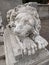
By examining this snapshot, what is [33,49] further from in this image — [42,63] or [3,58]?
[3,58]

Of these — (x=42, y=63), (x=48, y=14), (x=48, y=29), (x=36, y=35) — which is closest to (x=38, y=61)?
(x=42, y=63)

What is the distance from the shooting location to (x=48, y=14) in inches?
115

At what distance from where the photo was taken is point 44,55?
0.90 metres

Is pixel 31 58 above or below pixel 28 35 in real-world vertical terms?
below

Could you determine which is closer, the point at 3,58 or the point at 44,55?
the point at 44,55

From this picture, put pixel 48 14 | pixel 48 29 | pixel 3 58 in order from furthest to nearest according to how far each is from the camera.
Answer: pixel 48 14
pixel 48 29
pixel 3 58

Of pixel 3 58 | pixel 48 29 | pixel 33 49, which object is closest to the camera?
pixel 33 49

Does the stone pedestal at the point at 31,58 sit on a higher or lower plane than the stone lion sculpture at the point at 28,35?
lower

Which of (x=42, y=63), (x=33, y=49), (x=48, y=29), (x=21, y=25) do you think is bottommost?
(x=48, y=29)

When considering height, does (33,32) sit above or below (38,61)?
above

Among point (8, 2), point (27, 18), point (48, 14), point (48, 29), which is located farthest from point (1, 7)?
point (27, 18)

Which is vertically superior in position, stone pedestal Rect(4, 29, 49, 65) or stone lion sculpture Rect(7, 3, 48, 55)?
stone lion sculpture Rect(7, 3, 48, 55)

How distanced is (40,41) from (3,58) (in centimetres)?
52

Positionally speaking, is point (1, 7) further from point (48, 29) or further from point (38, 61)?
point (38, 61)
